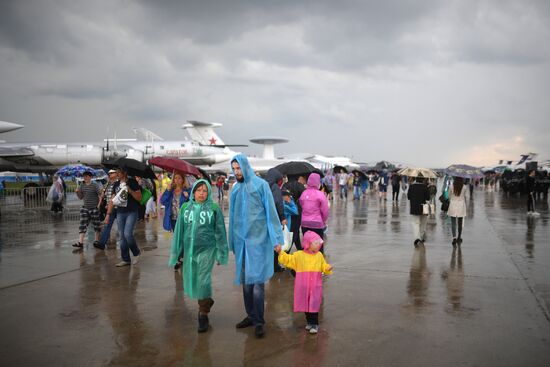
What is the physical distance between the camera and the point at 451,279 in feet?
21.0

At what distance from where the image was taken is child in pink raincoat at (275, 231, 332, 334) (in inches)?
170

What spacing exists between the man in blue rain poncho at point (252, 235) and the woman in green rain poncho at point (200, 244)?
0.20 meters

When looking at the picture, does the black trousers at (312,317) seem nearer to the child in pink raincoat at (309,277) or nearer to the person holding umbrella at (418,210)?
the child in pink raincoat at (309,277)

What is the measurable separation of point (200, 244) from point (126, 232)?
3.47 m

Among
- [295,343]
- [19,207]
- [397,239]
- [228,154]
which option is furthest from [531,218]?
[228,154]

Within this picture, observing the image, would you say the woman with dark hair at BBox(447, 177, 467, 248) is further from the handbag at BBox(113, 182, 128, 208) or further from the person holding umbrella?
the handbag at BBox(113, 182, 128, 208)

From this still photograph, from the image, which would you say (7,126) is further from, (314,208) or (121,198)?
(314,208)

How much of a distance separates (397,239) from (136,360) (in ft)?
25.1

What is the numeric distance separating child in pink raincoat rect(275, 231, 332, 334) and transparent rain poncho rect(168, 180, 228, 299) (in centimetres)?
72

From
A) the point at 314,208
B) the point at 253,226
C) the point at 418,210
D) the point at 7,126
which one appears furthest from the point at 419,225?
the point at 7,126

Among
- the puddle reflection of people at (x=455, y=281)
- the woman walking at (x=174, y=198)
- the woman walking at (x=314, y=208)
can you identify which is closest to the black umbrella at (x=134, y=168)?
the woman walking at (x=174, y=198)

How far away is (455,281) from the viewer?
6.29m

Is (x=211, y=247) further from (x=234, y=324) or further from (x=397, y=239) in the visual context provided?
(x=397, y=239)

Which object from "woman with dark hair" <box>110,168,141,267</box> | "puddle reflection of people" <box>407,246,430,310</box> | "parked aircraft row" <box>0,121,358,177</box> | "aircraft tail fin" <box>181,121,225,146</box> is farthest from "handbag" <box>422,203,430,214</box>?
"aircraft tail fin" <box>181,121,225,146</box>
